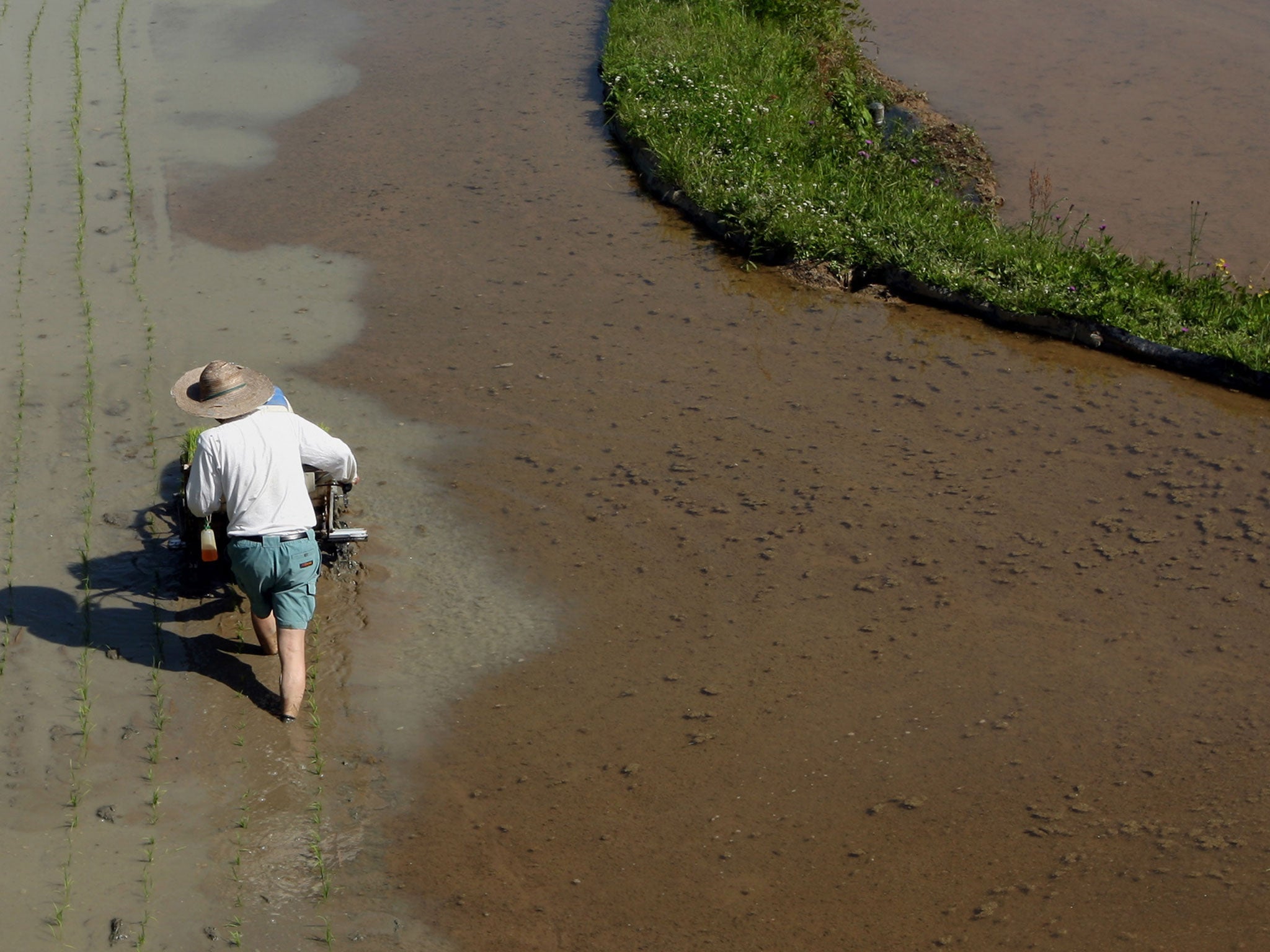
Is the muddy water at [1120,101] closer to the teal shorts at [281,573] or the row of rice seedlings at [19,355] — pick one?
the teal shorts at [281,573]

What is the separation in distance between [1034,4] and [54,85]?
10.6 m

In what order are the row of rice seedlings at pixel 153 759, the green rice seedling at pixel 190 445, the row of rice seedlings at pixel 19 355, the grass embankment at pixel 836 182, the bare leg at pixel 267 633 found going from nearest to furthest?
the row of rice seedlings at pixel 153 759 → the bare leg at pixel 267 633 → the row of rice seedlings at pixel 19 355 → the green rice seedling at pixel 190 445 → the grass embankment at pixel 836 182

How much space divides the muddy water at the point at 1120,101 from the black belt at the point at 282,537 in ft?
22.5

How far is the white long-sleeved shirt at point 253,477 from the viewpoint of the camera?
5.44 m

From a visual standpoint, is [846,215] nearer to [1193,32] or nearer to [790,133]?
[790,133]

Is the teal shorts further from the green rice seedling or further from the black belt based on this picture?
the green rice seedling

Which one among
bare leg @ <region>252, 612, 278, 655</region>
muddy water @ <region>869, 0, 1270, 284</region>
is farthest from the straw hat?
muddy water @ <region>869, 0, 1270, 284</region>

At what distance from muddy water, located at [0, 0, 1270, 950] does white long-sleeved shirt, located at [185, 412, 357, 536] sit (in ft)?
2.64

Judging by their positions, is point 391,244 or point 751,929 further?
point 391,244

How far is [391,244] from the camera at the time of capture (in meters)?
9.82

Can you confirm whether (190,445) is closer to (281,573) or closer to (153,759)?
(281,573)

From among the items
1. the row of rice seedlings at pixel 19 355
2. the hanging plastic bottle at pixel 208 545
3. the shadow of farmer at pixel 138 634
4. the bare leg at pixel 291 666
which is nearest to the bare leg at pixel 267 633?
the shadow of farmer at pixel 138 634

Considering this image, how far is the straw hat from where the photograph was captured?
5.54 m

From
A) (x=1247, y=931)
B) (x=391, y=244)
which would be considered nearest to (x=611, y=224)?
(x=391, y=244)
